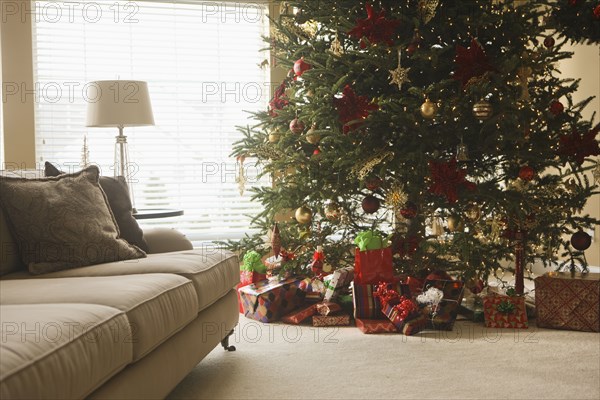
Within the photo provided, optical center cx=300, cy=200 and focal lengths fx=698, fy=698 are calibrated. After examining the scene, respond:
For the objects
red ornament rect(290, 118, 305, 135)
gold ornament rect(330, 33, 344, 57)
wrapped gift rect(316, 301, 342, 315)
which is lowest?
wrapped gift rect(316, 301, 342, 315)

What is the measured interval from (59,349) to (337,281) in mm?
2270

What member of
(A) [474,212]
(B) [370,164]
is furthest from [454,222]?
(B) [370,164]

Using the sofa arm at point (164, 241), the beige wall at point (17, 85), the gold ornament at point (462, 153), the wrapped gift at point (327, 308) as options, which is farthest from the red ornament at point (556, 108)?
the beige wall at point (17, 85)

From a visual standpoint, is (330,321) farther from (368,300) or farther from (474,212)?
(474,212)

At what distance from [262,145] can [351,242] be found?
2.53 ft

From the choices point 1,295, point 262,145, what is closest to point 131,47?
point 262,145

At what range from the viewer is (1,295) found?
2006 millimetres

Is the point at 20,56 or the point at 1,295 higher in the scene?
the point at 20,56

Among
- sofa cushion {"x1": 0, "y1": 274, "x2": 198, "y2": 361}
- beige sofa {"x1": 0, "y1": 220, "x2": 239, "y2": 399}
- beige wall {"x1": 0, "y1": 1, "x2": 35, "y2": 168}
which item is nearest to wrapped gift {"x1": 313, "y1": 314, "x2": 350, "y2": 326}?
beige sofa {"x1": 0, "y1": 220, "x2": 239, "y2": 399}

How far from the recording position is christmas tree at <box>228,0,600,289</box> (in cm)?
337

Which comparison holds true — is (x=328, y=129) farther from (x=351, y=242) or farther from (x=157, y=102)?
(x=157, y=102)

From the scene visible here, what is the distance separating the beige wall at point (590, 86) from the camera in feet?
15.0

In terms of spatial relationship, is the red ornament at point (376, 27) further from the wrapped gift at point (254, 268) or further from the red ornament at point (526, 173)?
the wrapped gift at point (254, 268)

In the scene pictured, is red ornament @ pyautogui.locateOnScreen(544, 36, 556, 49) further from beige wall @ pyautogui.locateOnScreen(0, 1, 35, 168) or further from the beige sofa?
beige wall @ pyautogui.locateOnScreen(0, 1, 35, 168)
